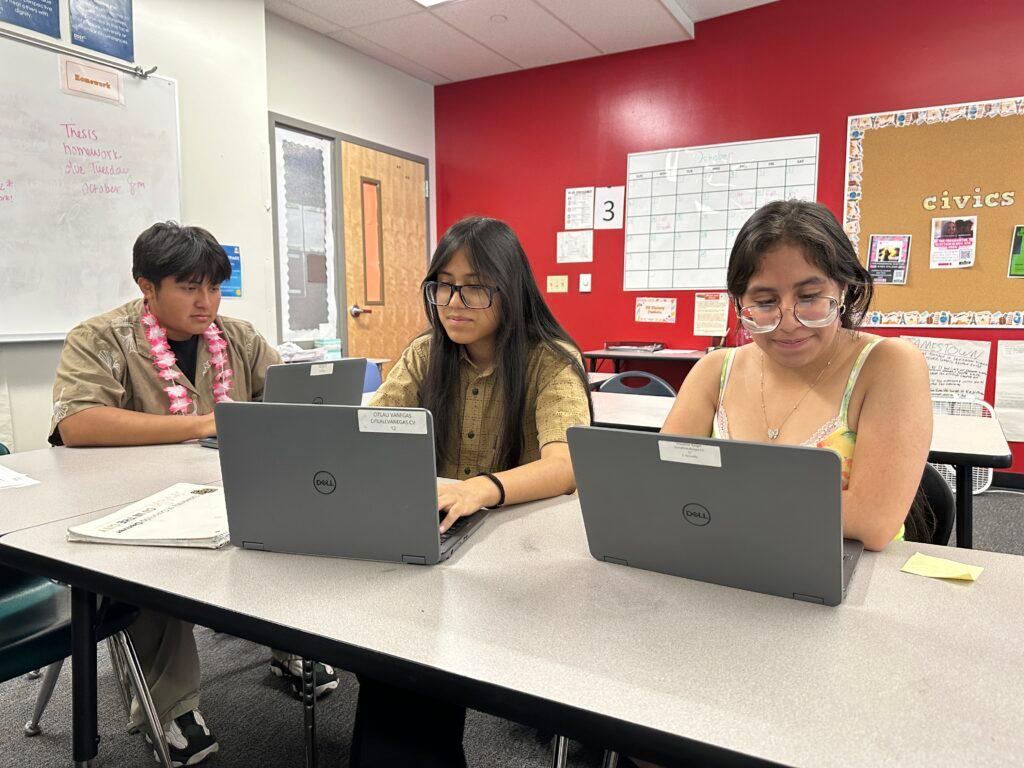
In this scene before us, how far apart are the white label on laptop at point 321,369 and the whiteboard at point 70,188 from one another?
1.93 metres

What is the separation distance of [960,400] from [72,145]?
4.44 metres

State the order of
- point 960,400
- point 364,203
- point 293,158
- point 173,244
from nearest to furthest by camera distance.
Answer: point 173,244 → point 960,400 → point 293,158 → point 364,203

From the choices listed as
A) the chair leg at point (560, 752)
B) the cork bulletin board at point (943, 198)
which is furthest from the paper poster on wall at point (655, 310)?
the chair leg at point (560, 752)

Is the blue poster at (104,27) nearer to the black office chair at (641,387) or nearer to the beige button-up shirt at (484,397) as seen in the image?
the beige button-up shirt at (484,397)

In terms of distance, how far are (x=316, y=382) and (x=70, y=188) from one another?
2067 mm

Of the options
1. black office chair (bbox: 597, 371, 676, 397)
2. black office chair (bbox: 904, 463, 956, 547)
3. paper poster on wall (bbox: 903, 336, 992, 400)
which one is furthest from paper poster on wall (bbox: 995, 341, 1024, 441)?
black office chair (bbox: 904, 463, 956, 547)

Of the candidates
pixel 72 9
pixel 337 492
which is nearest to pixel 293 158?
pixel 72 9

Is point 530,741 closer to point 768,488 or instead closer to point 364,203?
point 768,488

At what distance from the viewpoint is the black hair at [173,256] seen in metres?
1.86

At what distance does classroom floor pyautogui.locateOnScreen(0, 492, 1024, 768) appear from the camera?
1.59 meters

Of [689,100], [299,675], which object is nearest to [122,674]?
[299,675]

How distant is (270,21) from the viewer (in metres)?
4.02

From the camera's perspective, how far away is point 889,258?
3.94m

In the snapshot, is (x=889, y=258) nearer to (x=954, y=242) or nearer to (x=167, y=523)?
(x=954, y=242)
